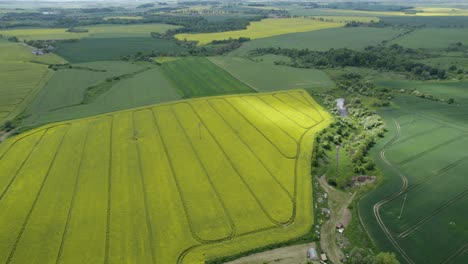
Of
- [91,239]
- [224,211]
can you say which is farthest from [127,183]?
[224,211]

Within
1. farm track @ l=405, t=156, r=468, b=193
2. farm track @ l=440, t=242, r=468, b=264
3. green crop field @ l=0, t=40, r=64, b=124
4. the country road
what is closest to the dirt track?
the country road

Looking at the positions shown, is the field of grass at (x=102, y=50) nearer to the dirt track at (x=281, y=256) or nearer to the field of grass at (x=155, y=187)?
the field of grass at (x=155, y=187)

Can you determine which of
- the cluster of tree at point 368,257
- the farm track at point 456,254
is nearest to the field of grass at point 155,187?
the cluster of tree at point 368,257

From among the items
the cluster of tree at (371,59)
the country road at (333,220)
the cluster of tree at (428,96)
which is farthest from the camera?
the cluster of tree at (371,59)

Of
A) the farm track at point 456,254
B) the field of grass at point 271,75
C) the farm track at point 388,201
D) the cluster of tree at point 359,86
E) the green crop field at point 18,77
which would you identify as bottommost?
the farm track at point 456,254

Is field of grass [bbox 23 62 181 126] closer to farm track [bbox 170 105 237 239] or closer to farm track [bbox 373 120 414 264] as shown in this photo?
farm track [bbox 170 105 237 239]

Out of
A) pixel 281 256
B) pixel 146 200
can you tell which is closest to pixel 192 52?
pixel 146 200

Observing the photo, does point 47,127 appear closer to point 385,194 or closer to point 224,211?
point 224,211

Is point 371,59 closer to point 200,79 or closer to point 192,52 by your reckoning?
point 200,79
